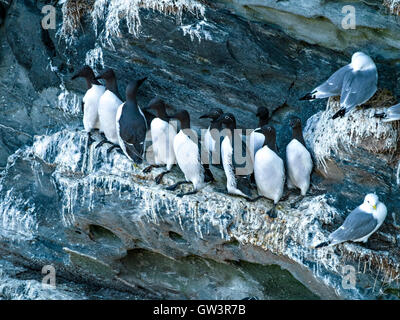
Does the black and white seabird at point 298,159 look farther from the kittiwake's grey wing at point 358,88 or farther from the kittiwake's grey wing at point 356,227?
the kittiwake's grey wing at point 356,227

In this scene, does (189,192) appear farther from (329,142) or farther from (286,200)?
(329,142)

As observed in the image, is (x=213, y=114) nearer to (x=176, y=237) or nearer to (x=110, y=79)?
(x=110, y=79)

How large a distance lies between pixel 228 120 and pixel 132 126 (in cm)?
101

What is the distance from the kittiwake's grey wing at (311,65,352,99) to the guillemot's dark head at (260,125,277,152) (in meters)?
0.55

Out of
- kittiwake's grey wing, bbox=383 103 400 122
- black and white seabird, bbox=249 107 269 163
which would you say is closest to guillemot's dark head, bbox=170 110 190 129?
black and white seabird, bbox=249 107 269 163

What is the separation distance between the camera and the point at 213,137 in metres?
7.99

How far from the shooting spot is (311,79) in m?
7.82

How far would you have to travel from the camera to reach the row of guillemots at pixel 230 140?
7047 mm

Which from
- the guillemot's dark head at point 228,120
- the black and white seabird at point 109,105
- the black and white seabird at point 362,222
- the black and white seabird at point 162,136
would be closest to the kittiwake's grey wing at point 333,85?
the guillemot's dark head at point 228,120

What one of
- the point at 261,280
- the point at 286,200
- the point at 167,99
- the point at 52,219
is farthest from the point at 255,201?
the point at 52,219

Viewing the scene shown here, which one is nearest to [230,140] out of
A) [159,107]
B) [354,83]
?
[159,107]

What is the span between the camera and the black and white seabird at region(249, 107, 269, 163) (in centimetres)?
787

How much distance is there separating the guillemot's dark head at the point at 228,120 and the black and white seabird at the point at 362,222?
154cm

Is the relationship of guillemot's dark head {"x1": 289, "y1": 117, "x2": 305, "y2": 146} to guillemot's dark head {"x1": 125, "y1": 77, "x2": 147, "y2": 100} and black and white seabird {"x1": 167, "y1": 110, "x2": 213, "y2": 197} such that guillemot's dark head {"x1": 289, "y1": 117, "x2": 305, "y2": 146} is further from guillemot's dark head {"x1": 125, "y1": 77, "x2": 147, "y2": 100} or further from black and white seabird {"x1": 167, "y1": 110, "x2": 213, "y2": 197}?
guillemot's dark head {"x1": 125, "y1": 77, "x2": 147, "y2": 100}
